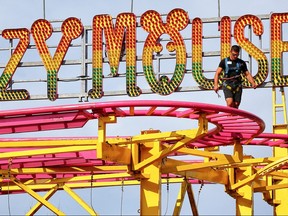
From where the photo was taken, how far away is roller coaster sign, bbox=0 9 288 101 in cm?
3953

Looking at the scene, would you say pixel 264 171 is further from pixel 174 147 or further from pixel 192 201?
pixel 174 147

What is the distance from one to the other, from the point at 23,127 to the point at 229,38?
11.0 meters

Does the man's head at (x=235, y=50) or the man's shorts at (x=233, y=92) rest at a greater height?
the man's head at (x=235, y=50)

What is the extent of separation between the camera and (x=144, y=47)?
4031 centimetres

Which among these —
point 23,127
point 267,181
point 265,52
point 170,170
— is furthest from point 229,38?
point 23,127

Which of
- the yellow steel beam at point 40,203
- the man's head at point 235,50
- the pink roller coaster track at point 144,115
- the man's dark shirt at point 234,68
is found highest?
the man's head at point 235,50

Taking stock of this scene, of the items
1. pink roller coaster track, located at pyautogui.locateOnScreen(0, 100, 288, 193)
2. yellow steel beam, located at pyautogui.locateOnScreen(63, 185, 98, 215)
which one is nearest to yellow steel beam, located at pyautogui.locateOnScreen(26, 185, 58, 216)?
yellow steel beam, located at pyautogui.locateOnScreen(63, 185, 98, 215)

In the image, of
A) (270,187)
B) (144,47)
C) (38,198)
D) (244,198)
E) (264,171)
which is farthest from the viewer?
(144,47)

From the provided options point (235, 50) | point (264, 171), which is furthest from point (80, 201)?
point (235, 50)

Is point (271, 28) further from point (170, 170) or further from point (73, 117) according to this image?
point (73, 117)

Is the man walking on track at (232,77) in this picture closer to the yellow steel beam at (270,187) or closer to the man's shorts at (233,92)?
the man's shorts at (233,92)

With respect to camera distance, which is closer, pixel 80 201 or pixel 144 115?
pixel 144 115

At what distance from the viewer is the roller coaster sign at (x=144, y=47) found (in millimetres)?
39531

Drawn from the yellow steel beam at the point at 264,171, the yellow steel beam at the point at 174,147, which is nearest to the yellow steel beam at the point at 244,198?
the yellow steel beam at the point at 264,171
